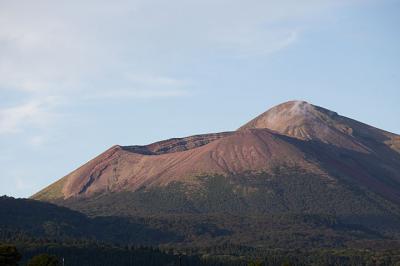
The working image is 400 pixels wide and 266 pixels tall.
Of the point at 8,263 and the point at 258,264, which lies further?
the point at 258,264

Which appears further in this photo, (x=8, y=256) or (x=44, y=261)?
(x=44, y=261)

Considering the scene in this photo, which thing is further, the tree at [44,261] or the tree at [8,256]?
the tree at [44,261]

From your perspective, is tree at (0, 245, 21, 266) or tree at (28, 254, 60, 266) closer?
tree at (0, 245, 21, 266)

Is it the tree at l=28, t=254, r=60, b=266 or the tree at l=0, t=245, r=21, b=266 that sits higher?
the tree at l=0, t=245, r=21, b=266

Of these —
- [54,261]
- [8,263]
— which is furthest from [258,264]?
[8,263]

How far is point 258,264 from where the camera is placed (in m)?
140

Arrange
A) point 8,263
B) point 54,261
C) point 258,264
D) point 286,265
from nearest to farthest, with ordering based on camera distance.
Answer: point 8,263
point 54,261
point 258,264
point 286,265

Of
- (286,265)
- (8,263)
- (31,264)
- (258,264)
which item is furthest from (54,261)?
(286,265)

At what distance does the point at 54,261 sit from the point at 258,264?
128ft

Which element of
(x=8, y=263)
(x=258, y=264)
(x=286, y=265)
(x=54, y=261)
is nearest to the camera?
(x=8, y=263)

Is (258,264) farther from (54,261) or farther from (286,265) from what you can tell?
(54,261)

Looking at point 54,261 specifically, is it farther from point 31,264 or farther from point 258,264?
point 258,264

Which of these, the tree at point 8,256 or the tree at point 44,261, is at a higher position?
the tree at point 8,256

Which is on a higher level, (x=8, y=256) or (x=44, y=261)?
(x=8, y=256)
